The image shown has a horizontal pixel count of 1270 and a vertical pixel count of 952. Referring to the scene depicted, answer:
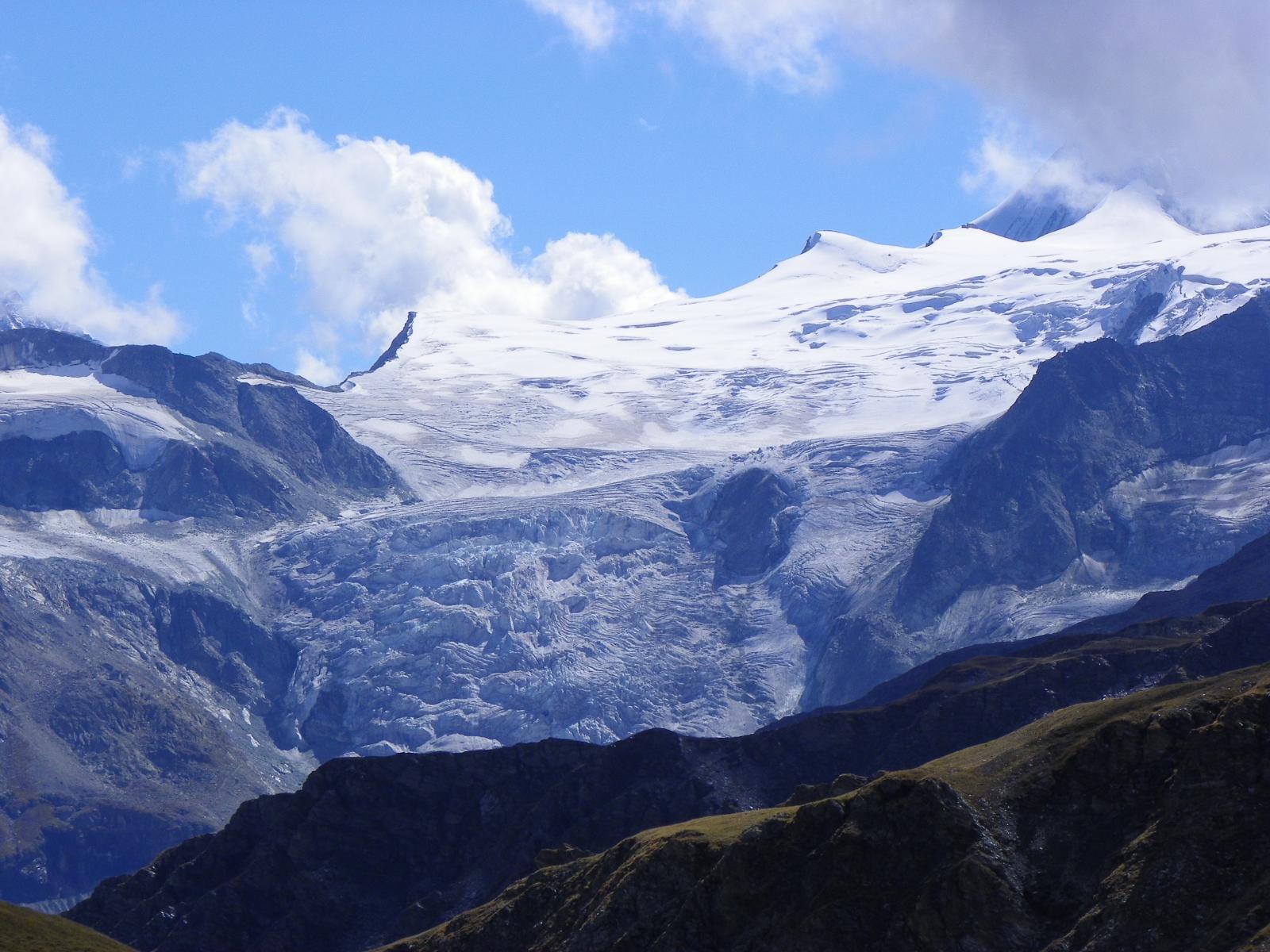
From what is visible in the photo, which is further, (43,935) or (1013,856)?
(43,935)

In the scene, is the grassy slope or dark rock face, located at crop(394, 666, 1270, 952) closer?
dark rock face, located at crop(394, 666, 1270, 952)

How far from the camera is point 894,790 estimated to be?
14938 centimetres

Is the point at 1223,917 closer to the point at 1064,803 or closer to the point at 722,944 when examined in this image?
the point at 1064,803

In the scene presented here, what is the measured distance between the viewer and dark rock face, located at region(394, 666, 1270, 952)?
128750mm

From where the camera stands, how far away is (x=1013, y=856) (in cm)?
14125

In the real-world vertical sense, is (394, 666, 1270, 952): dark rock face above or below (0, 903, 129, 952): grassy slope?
below

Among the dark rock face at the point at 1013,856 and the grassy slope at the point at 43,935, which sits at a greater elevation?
the grassy slope at the point at 43,935

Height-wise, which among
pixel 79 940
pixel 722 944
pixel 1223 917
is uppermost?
pixel 79 940

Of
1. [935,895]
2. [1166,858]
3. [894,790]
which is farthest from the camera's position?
[894,790]

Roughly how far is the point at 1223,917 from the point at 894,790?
3063 centimetres

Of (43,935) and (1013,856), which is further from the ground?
(43,935)

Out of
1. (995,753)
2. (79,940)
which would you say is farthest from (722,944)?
(79,940)

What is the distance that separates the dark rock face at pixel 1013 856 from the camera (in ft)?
422

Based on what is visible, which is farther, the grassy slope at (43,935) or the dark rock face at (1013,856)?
the grassy slope at (43,935)
